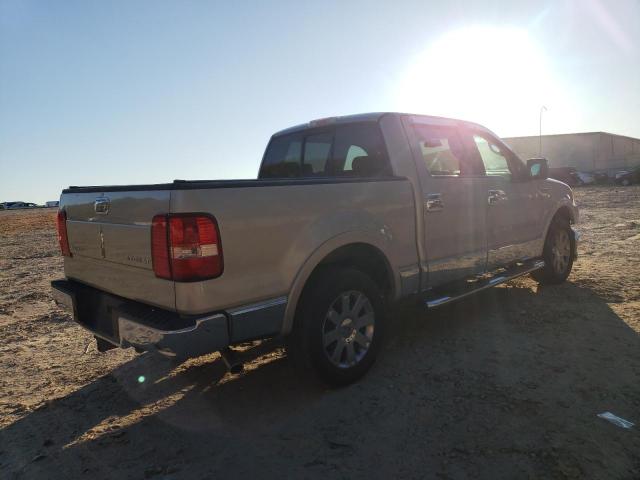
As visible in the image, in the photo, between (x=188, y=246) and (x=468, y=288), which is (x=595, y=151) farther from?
(x=188, y=246)

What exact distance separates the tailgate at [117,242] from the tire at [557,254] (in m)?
4.71

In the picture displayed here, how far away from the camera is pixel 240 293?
105 inches

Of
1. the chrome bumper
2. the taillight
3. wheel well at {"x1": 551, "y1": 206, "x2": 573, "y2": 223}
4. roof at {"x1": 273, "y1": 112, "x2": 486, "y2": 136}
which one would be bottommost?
the chrome bumper

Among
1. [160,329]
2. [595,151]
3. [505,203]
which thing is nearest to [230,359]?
[160,329]

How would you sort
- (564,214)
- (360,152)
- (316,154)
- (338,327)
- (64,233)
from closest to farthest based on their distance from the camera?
(338,327) → (64,233) → (360,152) → (316,154) → (564,214)

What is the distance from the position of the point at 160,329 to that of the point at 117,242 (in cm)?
74

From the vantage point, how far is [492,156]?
491 centimetres

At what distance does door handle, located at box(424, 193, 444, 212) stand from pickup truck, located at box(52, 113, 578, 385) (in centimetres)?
1

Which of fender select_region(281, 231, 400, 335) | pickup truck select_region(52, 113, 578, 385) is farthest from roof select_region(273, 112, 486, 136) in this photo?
fender select_region(281, 231, 400, 335)

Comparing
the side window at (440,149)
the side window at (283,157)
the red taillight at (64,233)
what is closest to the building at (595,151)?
the side window at (440,149)

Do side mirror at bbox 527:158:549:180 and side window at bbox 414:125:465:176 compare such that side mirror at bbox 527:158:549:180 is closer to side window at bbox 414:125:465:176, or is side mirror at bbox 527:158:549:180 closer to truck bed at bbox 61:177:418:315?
side window at bbox 414:125:465:176

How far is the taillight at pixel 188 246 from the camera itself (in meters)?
2.47

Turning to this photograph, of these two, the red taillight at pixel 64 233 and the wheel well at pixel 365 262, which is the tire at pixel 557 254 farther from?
the red taillight at pixel 64 233

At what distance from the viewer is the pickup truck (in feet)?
8.36
